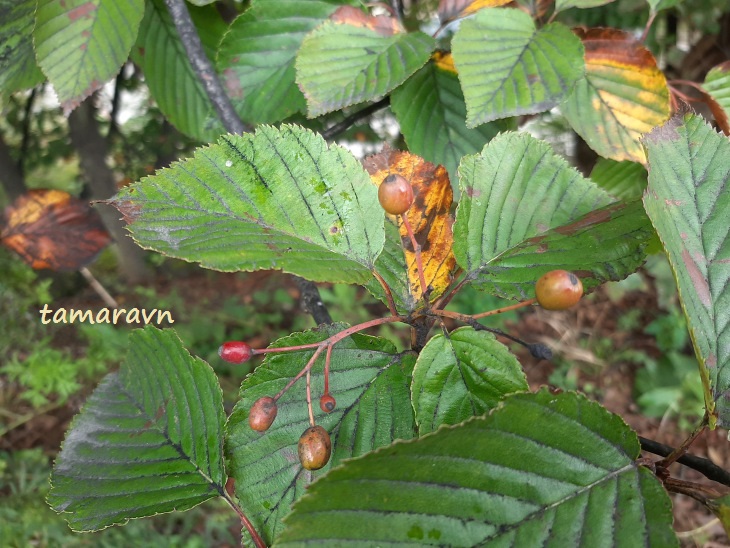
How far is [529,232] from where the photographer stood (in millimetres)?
618

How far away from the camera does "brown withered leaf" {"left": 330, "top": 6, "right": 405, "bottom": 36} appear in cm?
83

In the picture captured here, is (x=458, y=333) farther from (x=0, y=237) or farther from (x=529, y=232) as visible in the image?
(x=0, y=237)

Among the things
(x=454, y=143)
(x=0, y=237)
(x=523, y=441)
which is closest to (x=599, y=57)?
(x=454, y=143)

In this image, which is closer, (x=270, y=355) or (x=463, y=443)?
(x=463, y=443)

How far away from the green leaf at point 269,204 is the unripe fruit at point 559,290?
18 centimetres

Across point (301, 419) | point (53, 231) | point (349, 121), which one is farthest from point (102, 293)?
point (301, 419)

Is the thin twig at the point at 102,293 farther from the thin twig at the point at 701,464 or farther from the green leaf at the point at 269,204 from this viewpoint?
the thin twig at the point at 701,464

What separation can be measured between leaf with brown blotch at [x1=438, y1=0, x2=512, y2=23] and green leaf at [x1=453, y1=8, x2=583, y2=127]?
0.08 m

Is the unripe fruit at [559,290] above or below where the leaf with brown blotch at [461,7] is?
below

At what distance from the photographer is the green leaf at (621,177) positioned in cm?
95

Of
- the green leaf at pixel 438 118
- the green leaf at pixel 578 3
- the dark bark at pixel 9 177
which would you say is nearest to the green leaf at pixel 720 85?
the green leaf at pixel 578 3

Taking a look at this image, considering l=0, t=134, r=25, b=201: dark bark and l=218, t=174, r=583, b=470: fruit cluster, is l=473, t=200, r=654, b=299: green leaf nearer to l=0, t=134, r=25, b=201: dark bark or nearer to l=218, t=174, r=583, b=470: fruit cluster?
l=218, t=174, r=583, b=470: fruit cluster

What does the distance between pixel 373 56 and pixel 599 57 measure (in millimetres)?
378

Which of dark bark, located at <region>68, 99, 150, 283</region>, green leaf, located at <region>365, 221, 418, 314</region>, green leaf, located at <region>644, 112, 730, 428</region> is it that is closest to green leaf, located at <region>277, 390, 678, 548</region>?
green leaf, located at <region>644, 112, 730, 428</region>
